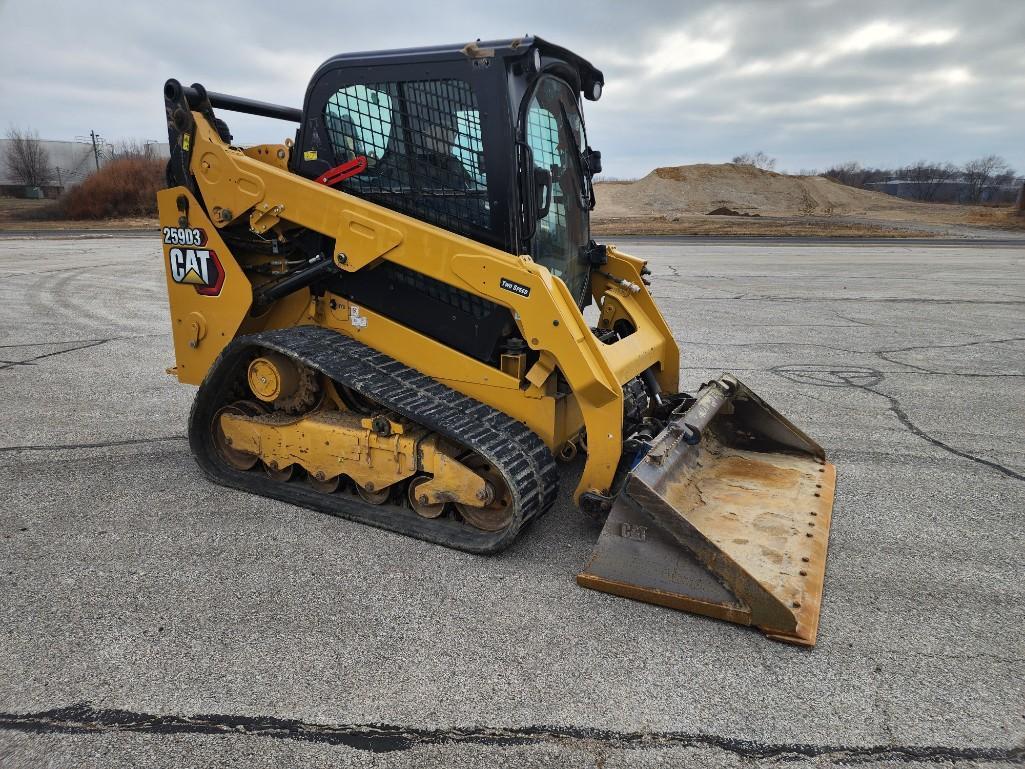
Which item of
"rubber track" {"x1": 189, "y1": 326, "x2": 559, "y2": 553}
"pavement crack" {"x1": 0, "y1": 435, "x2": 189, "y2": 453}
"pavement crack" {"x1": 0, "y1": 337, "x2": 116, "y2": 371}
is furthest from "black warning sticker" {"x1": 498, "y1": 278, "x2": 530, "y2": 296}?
"pavement crack" {"x1": 0, "y1": 337, "x2": 116, "y2": 371}

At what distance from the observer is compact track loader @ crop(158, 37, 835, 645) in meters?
3.54

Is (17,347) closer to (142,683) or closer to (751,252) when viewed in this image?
(142,683)

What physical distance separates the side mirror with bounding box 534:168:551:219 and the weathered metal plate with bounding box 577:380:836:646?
1.37 m

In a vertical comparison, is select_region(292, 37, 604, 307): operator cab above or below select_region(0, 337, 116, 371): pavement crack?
above

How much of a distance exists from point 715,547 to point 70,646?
104 inches

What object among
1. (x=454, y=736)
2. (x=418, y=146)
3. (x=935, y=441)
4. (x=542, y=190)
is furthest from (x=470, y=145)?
(x=935, y=441)

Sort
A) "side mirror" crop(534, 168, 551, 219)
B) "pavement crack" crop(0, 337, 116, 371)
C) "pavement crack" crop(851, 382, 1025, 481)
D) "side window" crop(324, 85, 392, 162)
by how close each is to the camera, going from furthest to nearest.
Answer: "pavement crack" crop(0, 337, 116, 371) < "pavement crack" crop(851, 382, 1025, 481) < "side window" crop(324, 85, 392, 162) < "side mirror" crop(534, 168, 551, 219)

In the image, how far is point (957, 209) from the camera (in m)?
48.0

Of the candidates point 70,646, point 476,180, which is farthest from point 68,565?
Answer: point 476,180

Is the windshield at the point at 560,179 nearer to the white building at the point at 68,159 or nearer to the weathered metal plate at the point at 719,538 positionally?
the weathered metal plate at the point at 719,538

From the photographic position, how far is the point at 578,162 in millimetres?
Answer: 4621

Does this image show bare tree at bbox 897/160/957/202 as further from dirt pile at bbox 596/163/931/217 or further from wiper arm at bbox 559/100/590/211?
wiper arm at bbox 559/100/590/211

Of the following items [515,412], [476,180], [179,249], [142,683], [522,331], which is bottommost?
[142,683]

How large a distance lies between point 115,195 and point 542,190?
42328 millimetres
